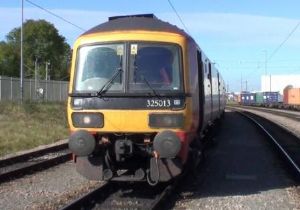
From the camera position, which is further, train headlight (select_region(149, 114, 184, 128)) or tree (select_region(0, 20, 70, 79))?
tree (select_region(0, 20, 70, 79))

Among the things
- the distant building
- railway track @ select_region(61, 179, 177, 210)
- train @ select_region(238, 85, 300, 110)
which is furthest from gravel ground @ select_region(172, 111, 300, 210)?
the distant building

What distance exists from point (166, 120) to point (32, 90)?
152 ft

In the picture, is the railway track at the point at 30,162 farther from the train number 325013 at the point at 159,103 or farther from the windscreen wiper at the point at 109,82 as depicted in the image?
the train number 325013 at the point at 159,103

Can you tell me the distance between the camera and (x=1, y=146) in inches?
789

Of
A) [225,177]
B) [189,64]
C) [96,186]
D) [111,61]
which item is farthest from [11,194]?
[225,177]

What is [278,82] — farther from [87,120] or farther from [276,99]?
[87,120]

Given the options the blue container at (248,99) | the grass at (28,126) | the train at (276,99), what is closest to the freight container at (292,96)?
the train at (276,99)

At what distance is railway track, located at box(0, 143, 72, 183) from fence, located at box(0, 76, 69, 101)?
23756 mm

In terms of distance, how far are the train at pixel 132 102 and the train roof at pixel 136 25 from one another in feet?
0.12

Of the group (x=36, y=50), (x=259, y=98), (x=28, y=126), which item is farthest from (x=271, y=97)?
(x=28, y=126)

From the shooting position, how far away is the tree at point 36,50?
354 feet

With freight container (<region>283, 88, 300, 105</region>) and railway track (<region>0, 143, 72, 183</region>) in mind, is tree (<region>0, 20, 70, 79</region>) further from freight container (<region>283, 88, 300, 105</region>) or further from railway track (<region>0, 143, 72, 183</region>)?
railway track (<region>0, 143, 72, 183</region>)

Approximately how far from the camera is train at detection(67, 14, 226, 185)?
1061 cm

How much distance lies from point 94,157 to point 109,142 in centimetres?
40
